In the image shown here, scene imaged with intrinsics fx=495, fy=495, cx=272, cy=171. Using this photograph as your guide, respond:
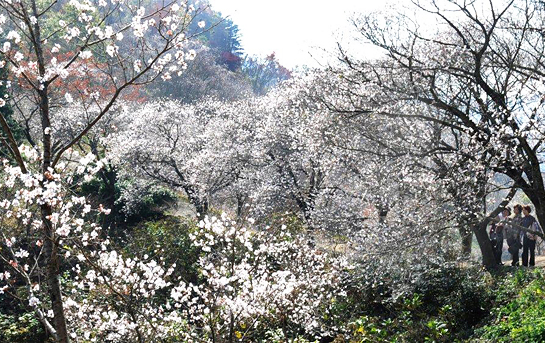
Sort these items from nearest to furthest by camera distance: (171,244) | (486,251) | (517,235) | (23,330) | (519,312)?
(519,312), (23,330), (486,251), (517,235), (171,244)

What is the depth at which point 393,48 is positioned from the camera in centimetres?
947

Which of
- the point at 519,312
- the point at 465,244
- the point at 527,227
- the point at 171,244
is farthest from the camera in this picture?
the point at 171,244

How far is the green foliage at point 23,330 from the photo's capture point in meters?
9.85

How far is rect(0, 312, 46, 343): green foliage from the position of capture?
9.85 m

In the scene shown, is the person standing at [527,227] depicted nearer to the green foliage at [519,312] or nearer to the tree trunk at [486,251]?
the tree trunk at [486,251]

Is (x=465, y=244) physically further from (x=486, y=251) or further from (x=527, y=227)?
(x=527, y=227)

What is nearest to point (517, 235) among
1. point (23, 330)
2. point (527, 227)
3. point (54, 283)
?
point (527, 227)

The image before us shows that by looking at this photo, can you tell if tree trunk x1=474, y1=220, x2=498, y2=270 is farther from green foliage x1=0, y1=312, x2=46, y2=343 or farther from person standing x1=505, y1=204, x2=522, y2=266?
green foliage x1=0, y1=312, x2=46, y2=343

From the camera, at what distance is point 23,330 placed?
9.94 m

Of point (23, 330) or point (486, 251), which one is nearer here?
point (23, 330)

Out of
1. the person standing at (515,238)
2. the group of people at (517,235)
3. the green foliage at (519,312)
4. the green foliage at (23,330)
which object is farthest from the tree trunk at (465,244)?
the green foliage at (23,330)

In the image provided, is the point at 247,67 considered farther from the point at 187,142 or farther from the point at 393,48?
the point at 393,48

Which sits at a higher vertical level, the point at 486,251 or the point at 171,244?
the point at 171,244

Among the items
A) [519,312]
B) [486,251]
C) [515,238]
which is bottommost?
[519,312]
